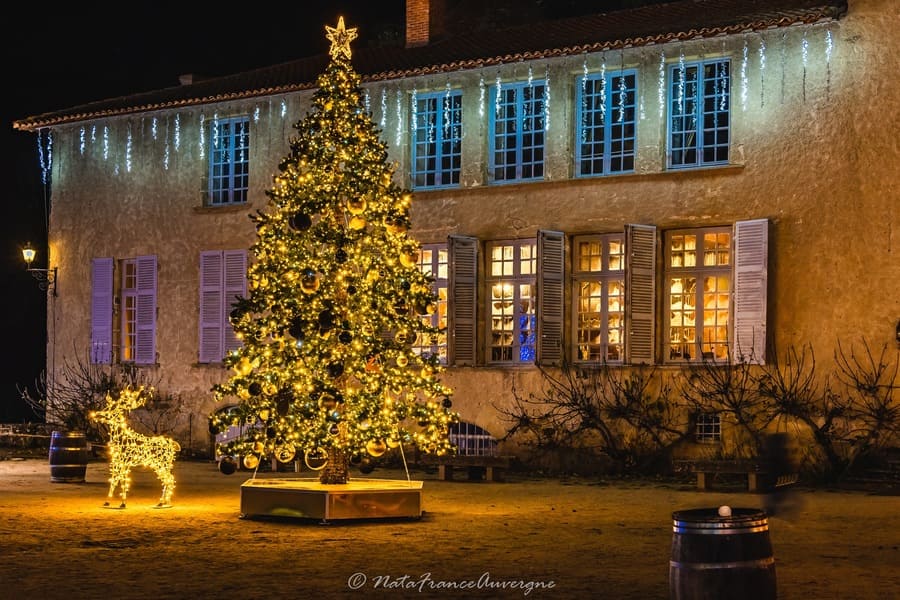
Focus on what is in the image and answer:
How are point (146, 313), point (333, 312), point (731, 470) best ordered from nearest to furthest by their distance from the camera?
point (333, 312) < point (731, 470) < point (146, 313)

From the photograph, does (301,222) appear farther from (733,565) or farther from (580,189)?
(580,189)

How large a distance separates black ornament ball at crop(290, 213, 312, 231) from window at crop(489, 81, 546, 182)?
818 cm

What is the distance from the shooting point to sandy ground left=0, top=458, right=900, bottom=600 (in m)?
10.8

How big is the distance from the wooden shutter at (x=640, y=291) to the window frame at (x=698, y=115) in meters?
1.16

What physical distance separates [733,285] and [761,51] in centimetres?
333

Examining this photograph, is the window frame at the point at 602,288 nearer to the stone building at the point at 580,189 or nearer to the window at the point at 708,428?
the stone building at the point at 580,189

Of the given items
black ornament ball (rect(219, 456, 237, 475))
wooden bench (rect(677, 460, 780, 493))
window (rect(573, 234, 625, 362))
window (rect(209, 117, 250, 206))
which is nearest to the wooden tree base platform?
black ornament ball (rect(219, 456, 237, 475))

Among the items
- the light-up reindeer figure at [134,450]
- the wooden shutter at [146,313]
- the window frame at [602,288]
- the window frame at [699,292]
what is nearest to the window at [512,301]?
the window frame at [602,288]

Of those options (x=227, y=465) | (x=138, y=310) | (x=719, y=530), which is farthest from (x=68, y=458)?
(x=719, y=530)

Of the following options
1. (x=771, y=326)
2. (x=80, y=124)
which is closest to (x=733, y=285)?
(x=771, y=326)

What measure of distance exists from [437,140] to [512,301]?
9.81ft

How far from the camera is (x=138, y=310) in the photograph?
27.3 metres

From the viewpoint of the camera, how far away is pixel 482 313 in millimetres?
23516

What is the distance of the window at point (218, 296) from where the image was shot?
26000 millimetres
